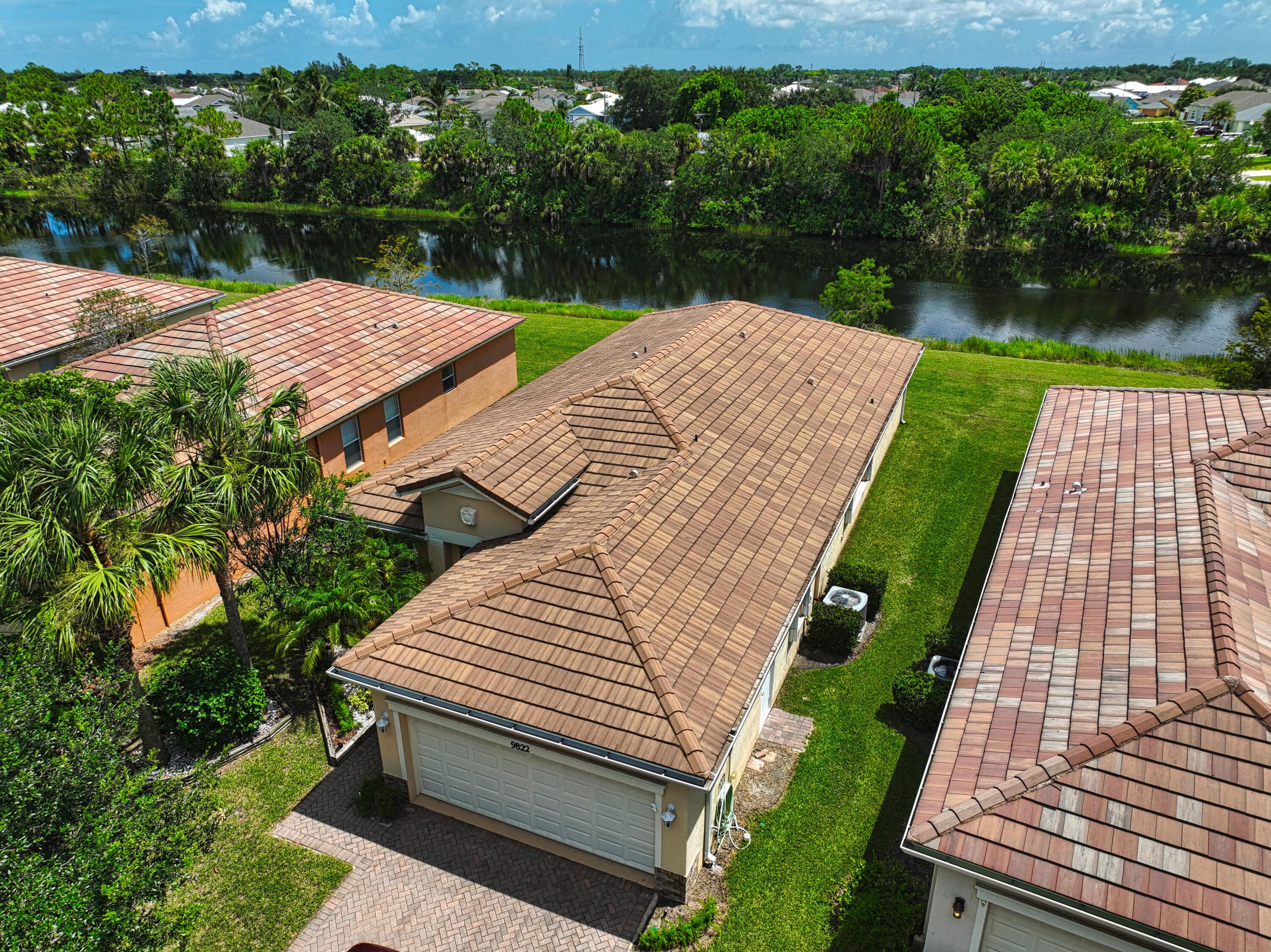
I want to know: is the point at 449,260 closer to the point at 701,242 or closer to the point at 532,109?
the point at 701,242

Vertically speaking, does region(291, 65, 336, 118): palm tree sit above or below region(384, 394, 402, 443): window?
above

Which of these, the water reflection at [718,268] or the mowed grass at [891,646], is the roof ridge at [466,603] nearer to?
the mowed grass at [891,646]

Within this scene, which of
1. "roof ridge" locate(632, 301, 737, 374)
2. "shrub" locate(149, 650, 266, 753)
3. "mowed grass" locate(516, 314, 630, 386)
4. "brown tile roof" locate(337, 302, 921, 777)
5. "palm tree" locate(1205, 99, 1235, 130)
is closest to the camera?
"brown tile roof" locate(337, 302, 921, 777)

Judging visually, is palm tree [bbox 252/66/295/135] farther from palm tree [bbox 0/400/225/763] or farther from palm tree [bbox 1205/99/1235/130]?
palm tree [bbox 1205/99/1235/130]

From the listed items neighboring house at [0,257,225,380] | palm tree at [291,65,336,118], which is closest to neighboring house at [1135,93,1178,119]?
palm tree at [291,65,336,118]

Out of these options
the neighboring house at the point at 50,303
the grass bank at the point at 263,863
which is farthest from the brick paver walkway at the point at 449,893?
the neighboring house at the point at 50,303

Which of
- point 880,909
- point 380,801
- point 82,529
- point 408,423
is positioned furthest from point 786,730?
point 408,423
